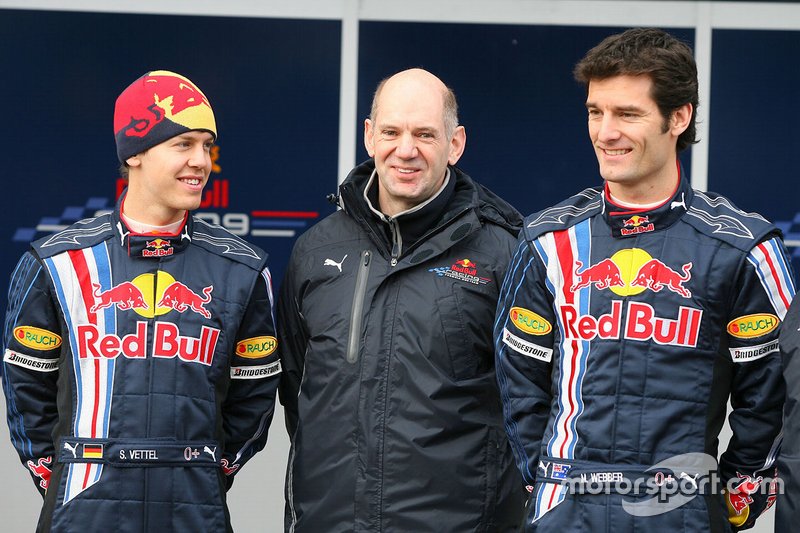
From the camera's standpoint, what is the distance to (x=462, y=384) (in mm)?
2674

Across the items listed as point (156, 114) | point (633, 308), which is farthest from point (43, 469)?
point (633, 308)

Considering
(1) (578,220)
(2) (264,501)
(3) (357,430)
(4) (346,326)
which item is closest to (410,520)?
(3) (357,430)

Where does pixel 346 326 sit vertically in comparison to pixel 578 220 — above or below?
below

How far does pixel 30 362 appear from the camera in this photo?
2.67m

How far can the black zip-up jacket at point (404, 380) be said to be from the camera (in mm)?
2639

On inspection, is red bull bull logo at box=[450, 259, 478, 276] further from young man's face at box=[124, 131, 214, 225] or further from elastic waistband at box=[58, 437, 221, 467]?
elastic waistband at box=[58, 437, 221, 467]

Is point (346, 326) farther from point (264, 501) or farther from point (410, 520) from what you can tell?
point (264, 501)

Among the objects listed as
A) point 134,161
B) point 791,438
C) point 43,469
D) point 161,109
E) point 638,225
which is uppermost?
point 161,109

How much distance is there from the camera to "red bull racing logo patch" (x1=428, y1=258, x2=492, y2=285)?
2742 millimetres

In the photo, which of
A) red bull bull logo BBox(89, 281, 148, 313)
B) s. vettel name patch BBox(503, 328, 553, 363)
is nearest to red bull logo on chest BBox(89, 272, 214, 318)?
red bull bull logo BBox(89, 281, 148, 313)

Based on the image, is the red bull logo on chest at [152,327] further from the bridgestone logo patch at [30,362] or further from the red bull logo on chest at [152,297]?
the bridgestone logo patch at [30,362]

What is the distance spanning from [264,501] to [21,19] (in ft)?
5.58

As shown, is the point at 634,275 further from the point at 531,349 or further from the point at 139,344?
the point at 139,344

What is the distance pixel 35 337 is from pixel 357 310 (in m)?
0.67
